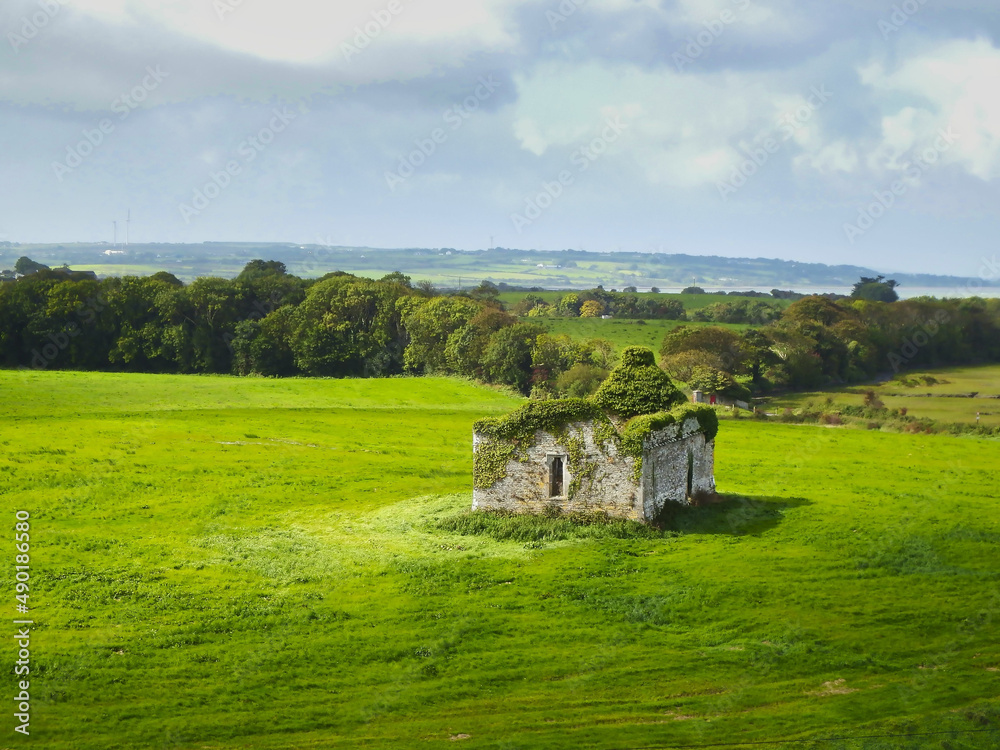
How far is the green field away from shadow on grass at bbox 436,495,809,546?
154 millimetres

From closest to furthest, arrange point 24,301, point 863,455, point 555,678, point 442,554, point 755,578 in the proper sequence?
point 555,678 → point 755,578 → point 442,554 → point 863,455 → point 24,301

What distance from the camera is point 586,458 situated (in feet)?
111

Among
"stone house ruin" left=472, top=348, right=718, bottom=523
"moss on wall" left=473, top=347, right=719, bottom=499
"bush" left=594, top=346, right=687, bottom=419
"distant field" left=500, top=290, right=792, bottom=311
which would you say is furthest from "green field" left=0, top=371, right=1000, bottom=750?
"distant field" left=500, top=290, right=792, bottom=311

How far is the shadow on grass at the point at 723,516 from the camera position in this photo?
34.5m

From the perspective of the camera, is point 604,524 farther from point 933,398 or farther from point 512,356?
point 933,398

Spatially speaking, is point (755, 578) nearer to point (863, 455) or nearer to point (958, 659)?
point (958, 659)

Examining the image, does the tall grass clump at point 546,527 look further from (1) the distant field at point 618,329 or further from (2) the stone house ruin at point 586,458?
(1) the distant field at point 618,329

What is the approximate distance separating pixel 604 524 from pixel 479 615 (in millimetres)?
8662

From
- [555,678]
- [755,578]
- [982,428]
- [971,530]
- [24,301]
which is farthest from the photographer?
[24,301]

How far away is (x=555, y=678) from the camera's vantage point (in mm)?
22750

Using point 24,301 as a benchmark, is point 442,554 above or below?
below

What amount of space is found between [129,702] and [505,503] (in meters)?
16.9

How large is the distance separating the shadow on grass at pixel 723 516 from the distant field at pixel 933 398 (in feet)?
145

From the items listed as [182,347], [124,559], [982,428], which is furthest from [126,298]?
[982,428]
